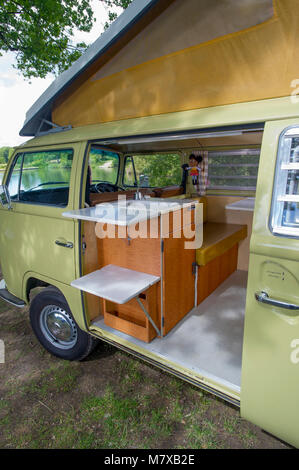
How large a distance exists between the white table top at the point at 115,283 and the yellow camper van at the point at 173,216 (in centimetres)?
2

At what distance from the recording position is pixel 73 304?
2.57 m

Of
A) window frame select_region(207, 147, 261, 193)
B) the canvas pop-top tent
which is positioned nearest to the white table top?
the canvas pop-top tent

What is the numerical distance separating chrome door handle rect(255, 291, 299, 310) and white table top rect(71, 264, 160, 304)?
2.96 ft

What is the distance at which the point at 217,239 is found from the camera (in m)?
3.45

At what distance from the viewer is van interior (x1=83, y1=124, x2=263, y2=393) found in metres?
2.19

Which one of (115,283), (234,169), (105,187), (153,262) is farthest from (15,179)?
(234,169)

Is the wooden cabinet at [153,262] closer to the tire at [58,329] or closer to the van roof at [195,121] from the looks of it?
the tire at [58,329]

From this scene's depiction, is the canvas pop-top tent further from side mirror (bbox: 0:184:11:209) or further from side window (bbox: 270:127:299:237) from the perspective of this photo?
side mirror (bbox: 0:184:11:209)

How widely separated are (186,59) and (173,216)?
1223mm

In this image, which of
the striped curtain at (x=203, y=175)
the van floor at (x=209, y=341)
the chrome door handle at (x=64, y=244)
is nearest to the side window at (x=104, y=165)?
the striped curtain at (x=203, y=175)

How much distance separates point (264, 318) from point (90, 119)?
86.1 inches

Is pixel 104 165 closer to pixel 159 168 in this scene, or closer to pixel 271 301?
pixel 159 168
